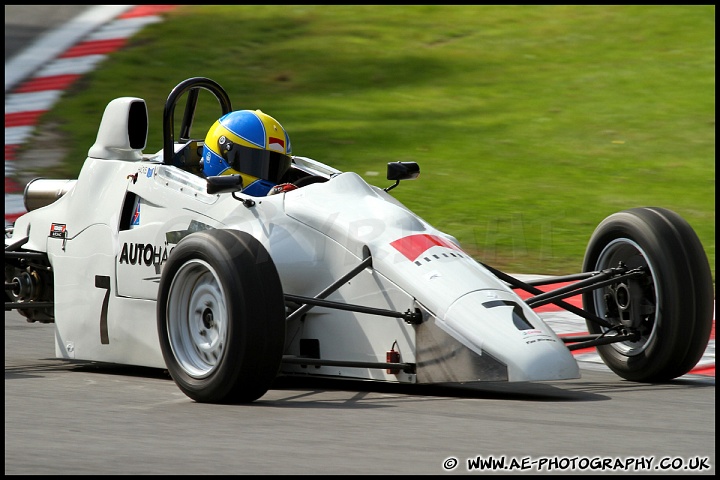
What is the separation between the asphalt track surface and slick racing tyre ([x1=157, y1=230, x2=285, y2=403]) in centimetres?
12

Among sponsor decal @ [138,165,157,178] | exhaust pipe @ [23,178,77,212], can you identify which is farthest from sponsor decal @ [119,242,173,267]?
exhaust pipe @ [23,178,77,212]

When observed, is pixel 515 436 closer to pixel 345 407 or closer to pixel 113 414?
pixel 345 407

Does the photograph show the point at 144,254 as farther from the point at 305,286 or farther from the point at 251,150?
the point at 305,286

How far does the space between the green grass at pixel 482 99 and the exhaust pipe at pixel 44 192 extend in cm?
417

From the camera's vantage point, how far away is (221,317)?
6.29 m

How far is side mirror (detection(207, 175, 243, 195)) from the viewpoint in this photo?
6.52 m

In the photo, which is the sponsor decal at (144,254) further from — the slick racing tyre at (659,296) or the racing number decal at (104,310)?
the slick racing tyre at (659,296)

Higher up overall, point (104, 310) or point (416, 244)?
point (416, 244)

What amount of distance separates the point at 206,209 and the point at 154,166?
567mm

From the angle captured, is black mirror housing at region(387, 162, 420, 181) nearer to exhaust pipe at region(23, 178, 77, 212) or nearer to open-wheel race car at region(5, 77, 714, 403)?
open-wheel race car at region(5, 77, 714, 403)

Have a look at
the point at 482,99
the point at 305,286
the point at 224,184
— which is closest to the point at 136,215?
the point at 224,184

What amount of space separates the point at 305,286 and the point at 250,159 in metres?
1.07

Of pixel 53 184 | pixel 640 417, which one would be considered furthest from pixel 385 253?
pixel 53 184

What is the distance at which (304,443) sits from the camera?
5.12 metres
